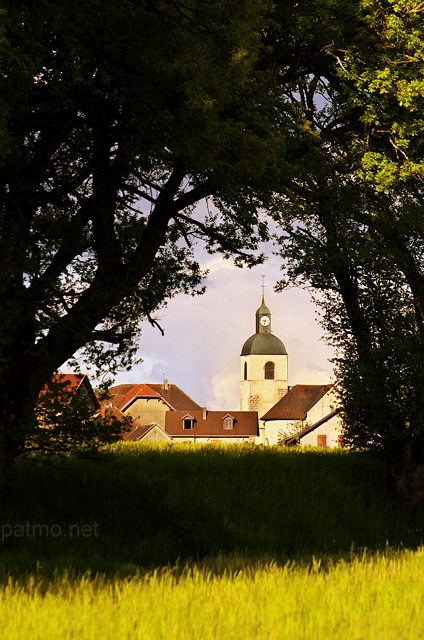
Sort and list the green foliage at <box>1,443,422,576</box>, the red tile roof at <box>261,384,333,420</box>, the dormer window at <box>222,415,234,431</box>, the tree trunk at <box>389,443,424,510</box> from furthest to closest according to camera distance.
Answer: the dormer window at <box>222,415,234,431</box> → the red tile roof at <box>261,384,333,420</box> → the tree trunk at <box>389,443,424,510</box> → the green foliage at <box>1,443,422,576</box>

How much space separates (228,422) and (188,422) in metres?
5.62

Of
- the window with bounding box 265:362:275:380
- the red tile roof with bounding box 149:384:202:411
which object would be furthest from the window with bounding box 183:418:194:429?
the window with bounding box 265:362:275:380

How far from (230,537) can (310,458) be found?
7332 mm

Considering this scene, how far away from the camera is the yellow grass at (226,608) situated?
226 inches

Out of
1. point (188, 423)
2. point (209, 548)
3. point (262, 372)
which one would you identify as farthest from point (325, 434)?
point (262, 372)


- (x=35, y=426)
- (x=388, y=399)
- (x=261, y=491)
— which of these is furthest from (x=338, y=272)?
(x=35, y=426)

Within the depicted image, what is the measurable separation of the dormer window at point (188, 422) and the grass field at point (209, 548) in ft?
224

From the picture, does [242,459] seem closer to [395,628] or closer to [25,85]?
[25,85]

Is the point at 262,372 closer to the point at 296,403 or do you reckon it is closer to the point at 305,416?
the point at 296,403

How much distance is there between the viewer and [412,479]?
62.4ft

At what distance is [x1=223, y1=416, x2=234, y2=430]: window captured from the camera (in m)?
92.5

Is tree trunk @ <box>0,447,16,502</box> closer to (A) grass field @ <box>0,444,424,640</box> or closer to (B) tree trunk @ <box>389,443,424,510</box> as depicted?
(A) grass field @ <box>0,444,424,640</box>

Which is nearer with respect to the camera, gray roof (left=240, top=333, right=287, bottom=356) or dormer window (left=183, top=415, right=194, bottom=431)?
dormer window (left=183, top=415, right=194, bottom=431)

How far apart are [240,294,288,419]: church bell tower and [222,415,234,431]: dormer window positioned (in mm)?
45345
